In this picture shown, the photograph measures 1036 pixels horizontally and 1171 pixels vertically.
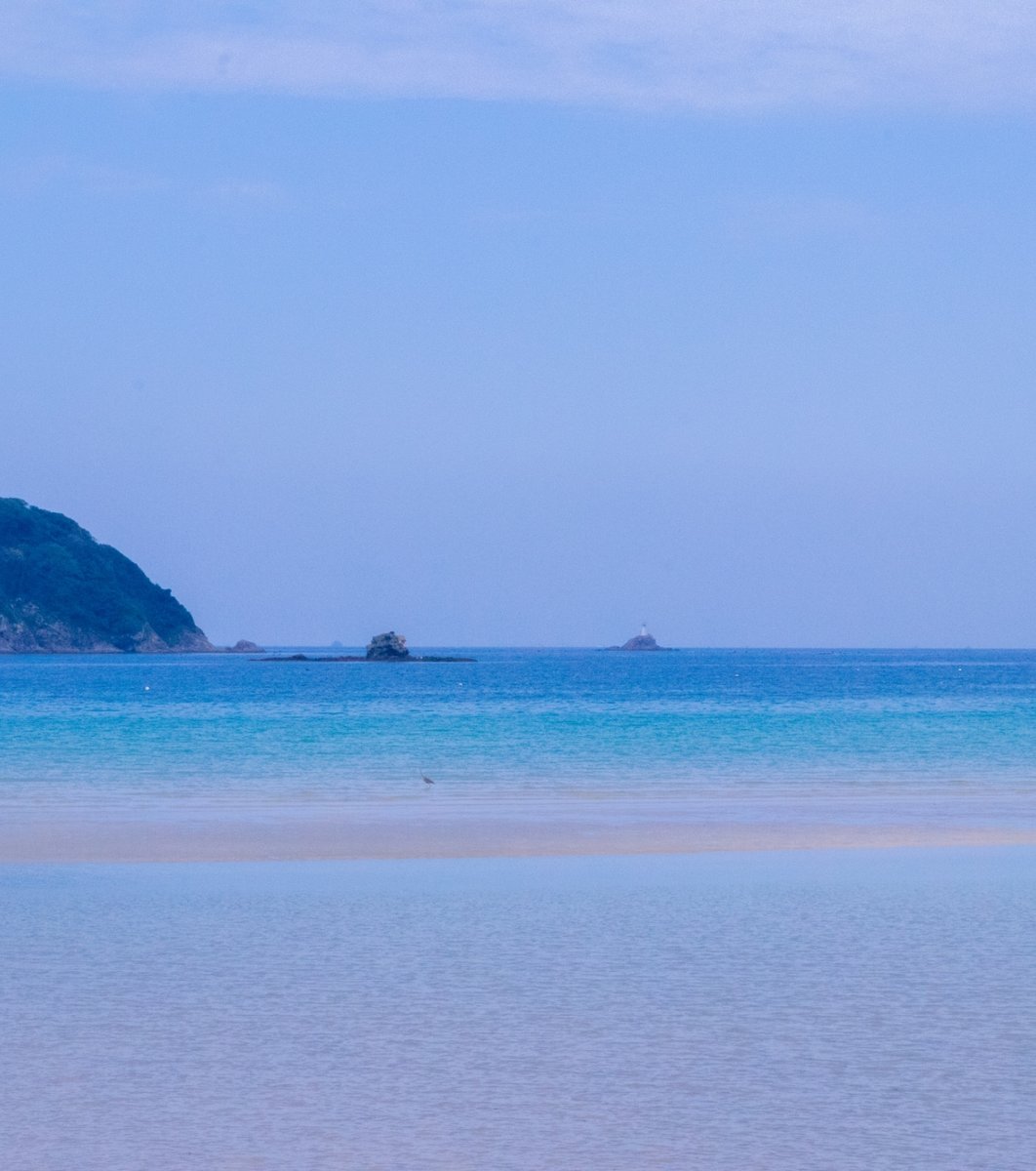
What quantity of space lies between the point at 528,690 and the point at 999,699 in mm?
31323

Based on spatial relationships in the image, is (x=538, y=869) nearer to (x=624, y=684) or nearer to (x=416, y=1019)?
(x=416, y=1019)

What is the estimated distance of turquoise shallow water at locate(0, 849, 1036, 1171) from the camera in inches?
291

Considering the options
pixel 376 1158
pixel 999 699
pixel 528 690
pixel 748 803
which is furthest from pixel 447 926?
pixel 528 690

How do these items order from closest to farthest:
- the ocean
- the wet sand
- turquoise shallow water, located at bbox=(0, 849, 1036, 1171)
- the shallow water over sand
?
turquoise shallow water, located at bbox=(0, 849, 1036, 1171)
the ocean
the wet sand
the shallow water over sand

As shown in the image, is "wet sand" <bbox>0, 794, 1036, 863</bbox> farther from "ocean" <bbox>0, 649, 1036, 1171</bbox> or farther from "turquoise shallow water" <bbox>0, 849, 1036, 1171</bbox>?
"turquoise shallow water" <bbox>0, 849, 1036, 1171</bbox>

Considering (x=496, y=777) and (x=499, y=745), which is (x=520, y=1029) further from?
(x=499, y=745)

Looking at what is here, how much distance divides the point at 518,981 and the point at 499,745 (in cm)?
3711

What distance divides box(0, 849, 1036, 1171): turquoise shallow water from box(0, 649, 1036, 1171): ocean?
0.03 m

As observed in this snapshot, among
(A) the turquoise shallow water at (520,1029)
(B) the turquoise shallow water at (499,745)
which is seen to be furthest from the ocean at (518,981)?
(B) the turquoise shallow water at (499,745)

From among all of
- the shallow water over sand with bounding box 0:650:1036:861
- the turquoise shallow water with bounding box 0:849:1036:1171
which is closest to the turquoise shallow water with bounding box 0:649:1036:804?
the shallow water over sand with bounding box 0:650:1036:861

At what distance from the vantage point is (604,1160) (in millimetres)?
7109

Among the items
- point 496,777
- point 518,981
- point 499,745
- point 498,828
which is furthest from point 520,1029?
point 499,745

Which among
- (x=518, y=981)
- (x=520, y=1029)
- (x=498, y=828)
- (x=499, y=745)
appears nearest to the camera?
(x=520, y=1029)

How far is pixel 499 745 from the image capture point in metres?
48.2
